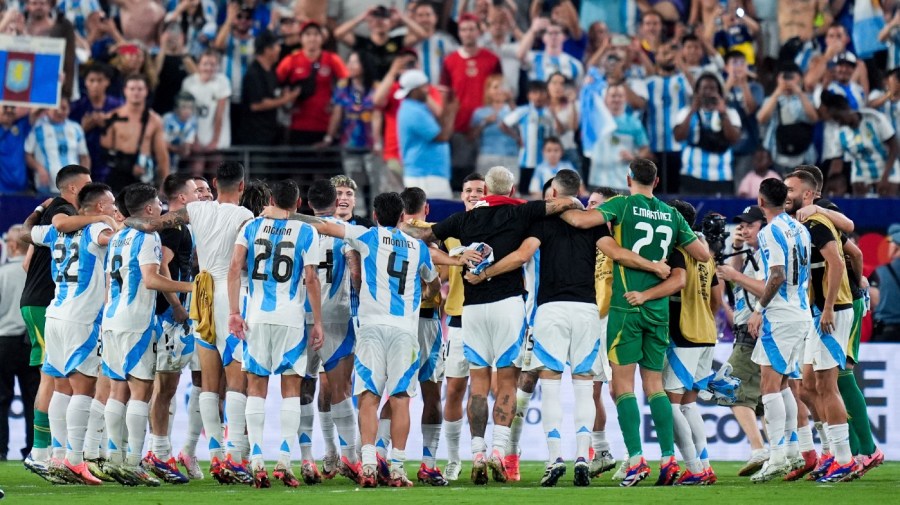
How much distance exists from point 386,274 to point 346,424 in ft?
5.00

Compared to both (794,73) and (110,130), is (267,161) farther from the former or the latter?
(794,73)

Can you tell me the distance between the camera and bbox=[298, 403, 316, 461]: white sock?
1351 cm

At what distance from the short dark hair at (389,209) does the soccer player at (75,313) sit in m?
2.47

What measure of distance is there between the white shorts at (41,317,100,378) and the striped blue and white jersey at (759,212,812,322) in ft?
20.1

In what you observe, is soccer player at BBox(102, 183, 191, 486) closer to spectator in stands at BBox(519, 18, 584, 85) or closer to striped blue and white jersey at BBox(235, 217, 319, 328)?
striped blue and white jersey at BBox(235, 217, 319, 328)

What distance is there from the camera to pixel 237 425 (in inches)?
493

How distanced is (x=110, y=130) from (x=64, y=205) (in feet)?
21.3

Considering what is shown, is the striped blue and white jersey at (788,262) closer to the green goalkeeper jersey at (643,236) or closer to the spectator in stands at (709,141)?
the green goalkeeper jersey at (643,236)

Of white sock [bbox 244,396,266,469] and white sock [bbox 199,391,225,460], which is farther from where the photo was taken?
white sock [bbox 199,391,225,460]

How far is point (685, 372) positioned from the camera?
13.1 metres

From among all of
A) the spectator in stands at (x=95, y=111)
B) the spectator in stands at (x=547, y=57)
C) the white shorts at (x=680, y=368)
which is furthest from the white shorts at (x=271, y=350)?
the spectator in stands at (x=547, y=57)

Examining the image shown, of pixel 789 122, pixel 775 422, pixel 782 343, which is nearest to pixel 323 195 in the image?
pixel 782 343

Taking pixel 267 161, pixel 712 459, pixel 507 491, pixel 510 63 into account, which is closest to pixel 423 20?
pixel 510 63

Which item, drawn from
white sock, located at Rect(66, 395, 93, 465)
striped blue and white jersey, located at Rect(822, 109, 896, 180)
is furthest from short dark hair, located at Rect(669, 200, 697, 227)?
striped blue and white jersey, located at Rect(822, 109, 896, 180)
